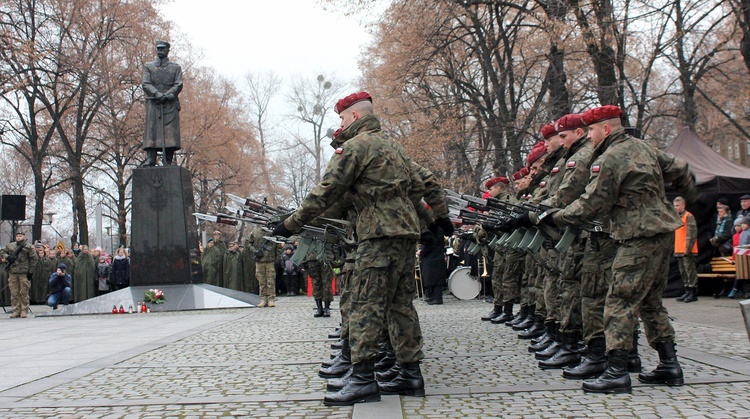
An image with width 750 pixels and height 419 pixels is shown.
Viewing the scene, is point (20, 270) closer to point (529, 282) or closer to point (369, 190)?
point (529, 282)

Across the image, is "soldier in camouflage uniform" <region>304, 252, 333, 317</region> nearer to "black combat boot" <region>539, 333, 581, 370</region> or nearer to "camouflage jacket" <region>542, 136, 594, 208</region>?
"black combat boot" <region>539, 333, 581, 370</region>

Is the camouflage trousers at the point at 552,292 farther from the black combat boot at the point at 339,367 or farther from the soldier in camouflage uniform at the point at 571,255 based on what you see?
the black combat boot at the point at 339,367

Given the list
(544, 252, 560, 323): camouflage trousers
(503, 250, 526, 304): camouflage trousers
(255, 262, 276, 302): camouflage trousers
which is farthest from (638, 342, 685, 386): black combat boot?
(255, 262, 276, 302): camouflage trousers

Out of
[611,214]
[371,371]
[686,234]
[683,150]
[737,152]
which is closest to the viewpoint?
[371,371]

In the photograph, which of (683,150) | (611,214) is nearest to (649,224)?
(611,214)

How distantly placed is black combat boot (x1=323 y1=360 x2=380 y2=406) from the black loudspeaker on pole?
2023 cm

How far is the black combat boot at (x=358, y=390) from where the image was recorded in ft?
17.5

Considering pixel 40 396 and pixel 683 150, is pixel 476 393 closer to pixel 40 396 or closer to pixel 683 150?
pixel 40 396

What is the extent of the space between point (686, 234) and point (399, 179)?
35.6ft

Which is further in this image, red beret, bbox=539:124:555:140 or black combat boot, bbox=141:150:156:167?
black combat boot, bbox=141:150:156:167

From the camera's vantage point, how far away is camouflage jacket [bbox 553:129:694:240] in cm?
567

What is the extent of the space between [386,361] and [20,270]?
13.6 meters

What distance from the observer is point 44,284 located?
77.9 ft

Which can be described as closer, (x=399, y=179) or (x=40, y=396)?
(x=399, y=179)
